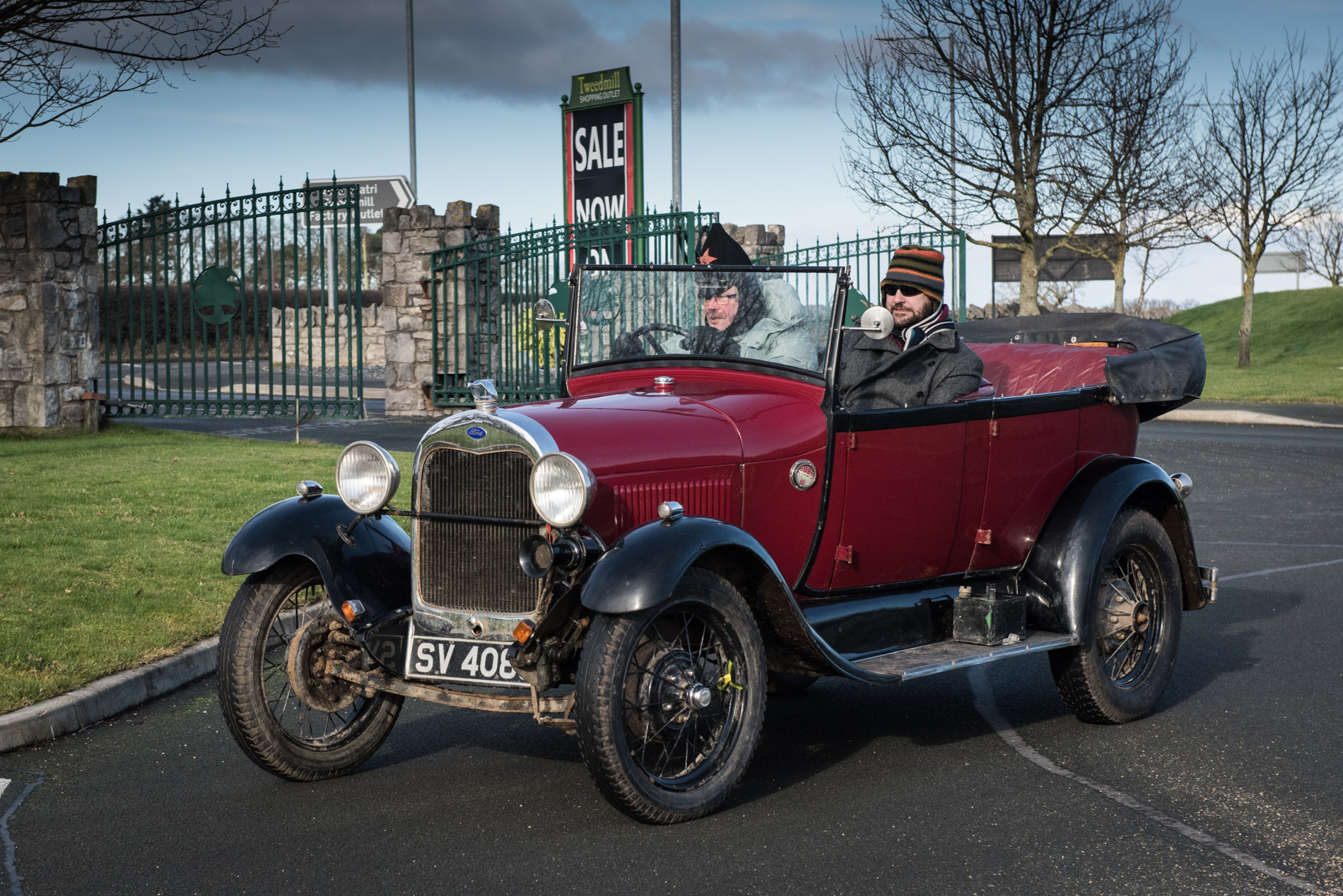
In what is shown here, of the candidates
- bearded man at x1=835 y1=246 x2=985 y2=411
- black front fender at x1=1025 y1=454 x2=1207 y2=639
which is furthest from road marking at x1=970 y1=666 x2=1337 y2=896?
bearded man at x1=835 y1=246 x2=985 y2=411

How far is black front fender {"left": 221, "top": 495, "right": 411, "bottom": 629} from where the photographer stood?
4.40 meters

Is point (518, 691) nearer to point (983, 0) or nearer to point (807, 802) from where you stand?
point (807, 802)

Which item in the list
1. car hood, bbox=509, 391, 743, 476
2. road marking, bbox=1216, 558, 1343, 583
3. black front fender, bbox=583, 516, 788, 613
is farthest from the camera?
road marking, bbox=1216, 558, 1343, 583

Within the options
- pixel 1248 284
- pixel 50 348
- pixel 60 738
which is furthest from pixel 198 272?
pixel 1248 284

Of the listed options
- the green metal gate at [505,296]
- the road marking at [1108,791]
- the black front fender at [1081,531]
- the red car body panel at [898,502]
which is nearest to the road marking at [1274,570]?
the black front fender at [1081,531]

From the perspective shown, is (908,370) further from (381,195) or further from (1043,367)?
(381,195)

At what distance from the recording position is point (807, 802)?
13.7 ft

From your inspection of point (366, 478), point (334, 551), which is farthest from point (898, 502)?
point (334, 551)

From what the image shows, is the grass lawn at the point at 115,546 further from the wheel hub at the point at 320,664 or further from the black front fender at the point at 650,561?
the black front fender at the point at 650,561

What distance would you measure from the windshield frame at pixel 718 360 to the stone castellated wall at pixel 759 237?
18375 millimetres

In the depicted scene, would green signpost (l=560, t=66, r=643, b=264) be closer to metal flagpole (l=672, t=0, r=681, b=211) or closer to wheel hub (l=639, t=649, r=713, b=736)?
metal flagpole (l=672, t=0, r=681, b=211)

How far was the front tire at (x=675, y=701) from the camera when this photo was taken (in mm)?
3801

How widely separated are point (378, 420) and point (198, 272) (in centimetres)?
285

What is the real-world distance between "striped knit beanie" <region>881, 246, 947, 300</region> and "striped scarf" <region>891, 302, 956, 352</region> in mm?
100
